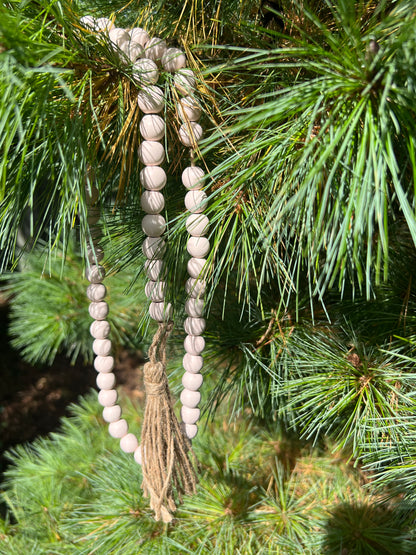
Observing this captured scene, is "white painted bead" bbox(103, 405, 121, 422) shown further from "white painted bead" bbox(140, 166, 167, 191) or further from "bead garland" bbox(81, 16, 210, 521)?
"white painted bead" bbox(140, 166, 167, 191)

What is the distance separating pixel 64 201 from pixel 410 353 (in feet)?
0.89

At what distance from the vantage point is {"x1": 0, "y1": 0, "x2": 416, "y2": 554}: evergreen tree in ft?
0.69

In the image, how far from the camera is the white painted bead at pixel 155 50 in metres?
0.28

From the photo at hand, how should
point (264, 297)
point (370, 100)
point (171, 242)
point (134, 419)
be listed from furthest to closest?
point (134, 419) → point (264, 297) → point (171, 242) → point (370, 100)

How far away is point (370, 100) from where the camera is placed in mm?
203

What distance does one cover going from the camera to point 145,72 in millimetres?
264

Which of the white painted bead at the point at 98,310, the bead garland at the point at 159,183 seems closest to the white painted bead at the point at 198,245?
the bead garland at the point at 159,183

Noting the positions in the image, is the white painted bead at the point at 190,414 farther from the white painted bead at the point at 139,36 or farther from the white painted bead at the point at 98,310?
the white painted bead at the point at 139,36

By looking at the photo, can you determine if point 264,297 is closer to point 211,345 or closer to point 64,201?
point 211,345

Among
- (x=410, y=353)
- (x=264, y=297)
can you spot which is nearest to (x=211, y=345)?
(x=264, y=297)

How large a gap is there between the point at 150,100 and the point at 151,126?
1 centimetres

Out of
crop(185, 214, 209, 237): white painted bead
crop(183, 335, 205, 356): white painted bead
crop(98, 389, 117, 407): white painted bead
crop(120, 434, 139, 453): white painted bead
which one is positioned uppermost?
crop(185, 214, 209, 237): white painted bead

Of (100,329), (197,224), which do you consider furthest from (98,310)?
(197,224)

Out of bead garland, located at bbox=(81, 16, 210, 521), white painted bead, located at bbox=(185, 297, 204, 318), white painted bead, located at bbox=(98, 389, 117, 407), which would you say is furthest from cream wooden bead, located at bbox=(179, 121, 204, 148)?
white painted bead, located at bbox=(98, 389, 117, 407)
